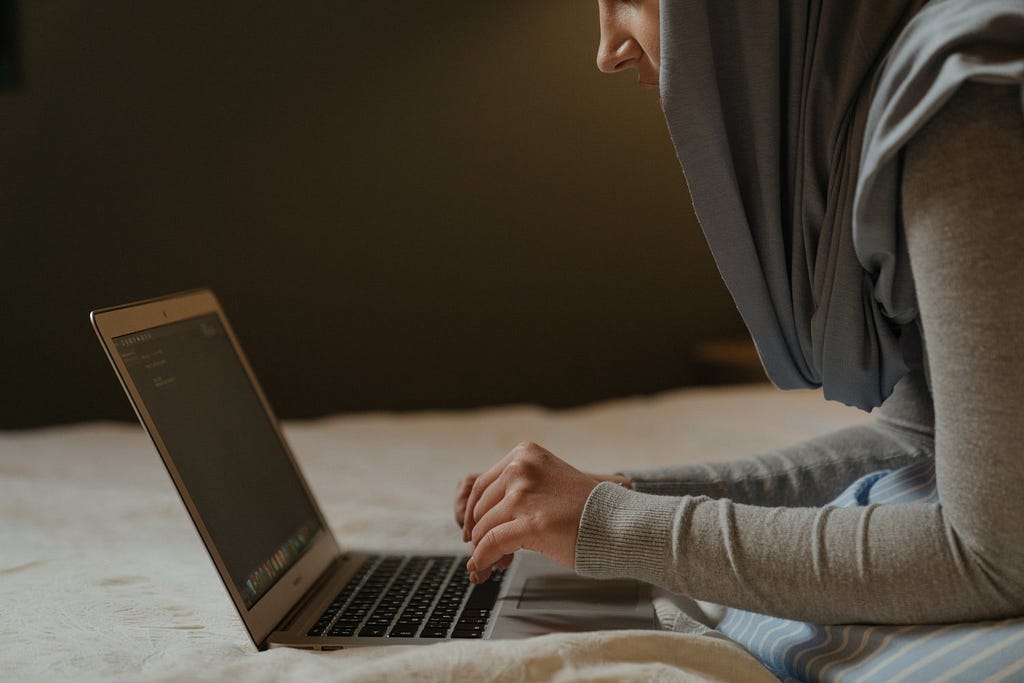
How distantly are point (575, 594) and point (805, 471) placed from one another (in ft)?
0.88

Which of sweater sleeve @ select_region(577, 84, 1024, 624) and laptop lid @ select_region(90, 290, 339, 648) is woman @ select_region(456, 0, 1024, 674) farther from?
laptop lid @ select_region(90, 290, 339, 648)

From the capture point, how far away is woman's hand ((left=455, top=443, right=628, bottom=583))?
687 mm

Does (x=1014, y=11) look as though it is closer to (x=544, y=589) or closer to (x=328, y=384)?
(x=544, y=589)

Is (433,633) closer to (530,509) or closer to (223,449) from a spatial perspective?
(530,509)

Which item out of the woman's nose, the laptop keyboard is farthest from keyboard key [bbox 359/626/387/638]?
the woman's nose

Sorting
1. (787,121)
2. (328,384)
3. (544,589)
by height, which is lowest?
(328,384)

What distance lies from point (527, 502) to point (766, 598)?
0.58 ft

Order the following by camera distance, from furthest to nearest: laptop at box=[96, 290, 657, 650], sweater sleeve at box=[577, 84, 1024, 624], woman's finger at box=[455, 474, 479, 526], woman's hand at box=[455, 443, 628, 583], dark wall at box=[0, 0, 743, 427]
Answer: dark wall at box=[0, 0, 743, 427] → woman's finger at box=[455, 474, 479, 526] → laptop at box=[96, 290, 657, 650] → woman's hand at box=[455, 443, 628, 583] → sweater sleeve at box=[577, 84, 1024, 624]

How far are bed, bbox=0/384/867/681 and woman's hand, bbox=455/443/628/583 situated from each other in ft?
0.24

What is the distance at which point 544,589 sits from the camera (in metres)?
0.89

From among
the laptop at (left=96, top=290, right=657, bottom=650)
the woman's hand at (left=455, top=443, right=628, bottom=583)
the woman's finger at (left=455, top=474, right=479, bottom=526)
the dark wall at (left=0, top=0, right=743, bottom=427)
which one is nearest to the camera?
the woman's hand at (left=455, top=443, right=628, bottom=583)

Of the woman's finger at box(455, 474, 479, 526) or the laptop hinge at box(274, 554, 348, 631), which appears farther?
the woman's finger at box(455, 474, 479, 526)

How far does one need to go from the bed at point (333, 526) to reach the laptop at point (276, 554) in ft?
0.17

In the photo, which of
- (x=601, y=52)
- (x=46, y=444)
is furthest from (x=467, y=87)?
(x=601, y=52)
